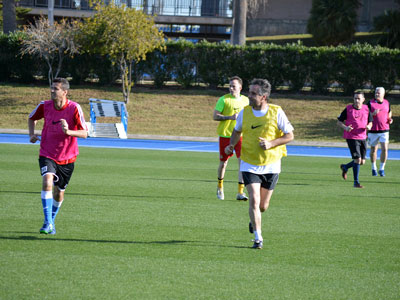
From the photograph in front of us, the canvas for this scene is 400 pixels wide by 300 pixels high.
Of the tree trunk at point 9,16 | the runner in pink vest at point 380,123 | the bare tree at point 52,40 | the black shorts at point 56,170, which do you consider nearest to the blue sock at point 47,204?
the black shorts at point 56,170

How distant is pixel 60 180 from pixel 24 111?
2464 centimetres

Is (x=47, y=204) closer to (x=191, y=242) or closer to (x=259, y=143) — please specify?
(x=191, y=242)

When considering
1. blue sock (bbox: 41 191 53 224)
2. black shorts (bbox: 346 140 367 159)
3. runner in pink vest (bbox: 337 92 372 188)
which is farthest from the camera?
runner in pink vest (bbox: 337 92 372 188)

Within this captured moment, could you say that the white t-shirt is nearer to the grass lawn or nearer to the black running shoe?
the black running shoe

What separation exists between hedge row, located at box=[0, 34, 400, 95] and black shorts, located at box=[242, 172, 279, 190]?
93.8 feet

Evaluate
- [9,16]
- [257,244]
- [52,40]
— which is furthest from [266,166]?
[9,16]

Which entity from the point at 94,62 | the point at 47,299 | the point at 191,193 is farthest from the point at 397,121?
the point at 47,299

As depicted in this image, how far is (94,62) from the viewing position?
36438mm

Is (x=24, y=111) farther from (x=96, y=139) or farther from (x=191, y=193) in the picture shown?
(x=191, y=193)

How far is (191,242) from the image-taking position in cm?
775

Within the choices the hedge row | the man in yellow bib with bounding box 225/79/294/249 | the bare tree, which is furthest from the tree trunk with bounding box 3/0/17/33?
the man in yellow bib with bounding box 225/79/294/249

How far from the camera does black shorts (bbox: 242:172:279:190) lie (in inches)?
294

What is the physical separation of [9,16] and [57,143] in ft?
106

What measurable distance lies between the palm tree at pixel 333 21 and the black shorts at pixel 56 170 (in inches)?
1746
